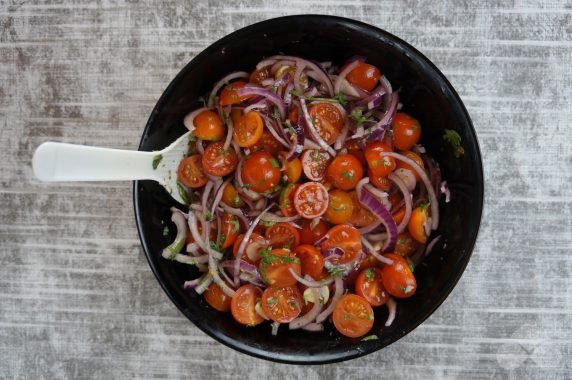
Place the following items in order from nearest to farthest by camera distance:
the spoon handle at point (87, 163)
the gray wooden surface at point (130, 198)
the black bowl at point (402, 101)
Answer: the spoon handle at point (87, 163)
the black bowl at point (402, 101)
the gray wooden surface at point (130, 198)

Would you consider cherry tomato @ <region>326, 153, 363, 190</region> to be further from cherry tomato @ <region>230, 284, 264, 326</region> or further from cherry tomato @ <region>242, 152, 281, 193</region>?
cherry tomato @ <region>230, 284, 264, 326</region>

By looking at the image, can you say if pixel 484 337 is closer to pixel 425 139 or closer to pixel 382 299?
pixel 382 299

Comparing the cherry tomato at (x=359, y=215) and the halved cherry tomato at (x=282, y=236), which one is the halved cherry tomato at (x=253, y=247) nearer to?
the halved cherry tomato at (x=282, y=236)

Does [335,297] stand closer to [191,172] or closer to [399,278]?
[399,278]

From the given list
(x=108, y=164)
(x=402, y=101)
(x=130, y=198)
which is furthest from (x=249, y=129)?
(x=130, y=198)

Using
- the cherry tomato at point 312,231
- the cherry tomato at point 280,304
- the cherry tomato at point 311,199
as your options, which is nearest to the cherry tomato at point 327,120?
the cherry tomato at point 311,199

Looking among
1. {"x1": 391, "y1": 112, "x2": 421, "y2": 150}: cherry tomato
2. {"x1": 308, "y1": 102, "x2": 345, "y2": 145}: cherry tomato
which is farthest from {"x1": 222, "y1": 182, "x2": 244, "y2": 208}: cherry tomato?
{"x1": 391, "y1": 112, "x2": 421, "y2": 150}: cherry tomato

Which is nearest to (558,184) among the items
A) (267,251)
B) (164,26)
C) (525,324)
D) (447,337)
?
(525,324)
